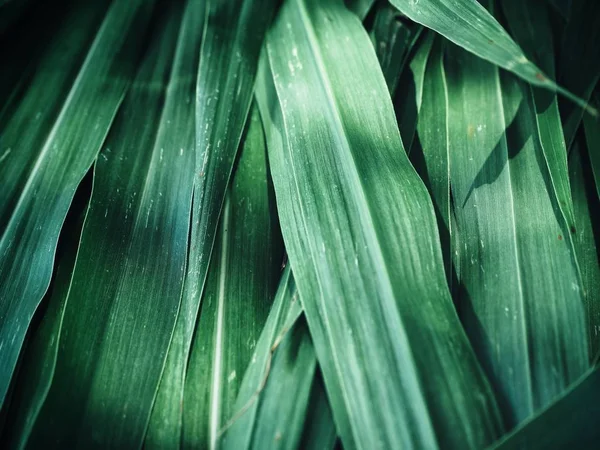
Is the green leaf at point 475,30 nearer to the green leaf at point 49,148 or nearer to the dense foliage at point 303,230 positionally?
the dense foliage at point 303,230

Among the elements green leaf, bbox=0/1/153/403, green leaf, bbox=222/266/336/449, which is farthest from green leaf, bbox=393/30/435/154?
green leaf, bbox=0/1/153/403

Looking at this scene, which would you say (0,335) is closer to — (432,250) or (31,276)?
(31,276)

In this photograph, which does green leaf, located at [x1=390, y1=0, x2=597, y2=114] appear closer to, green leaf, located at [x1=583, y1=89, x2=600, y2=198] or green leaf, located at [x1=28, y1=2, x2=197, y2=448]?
green leaf, located at [x1=583, y1=89, x2=600, y2=198]

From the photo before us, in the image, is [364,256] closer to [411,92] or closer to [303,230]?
[303,230]

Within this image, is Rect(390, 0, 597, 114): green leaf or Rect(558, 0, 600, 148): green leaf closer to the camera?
Rect(390, 0, 597, 114): green leaf

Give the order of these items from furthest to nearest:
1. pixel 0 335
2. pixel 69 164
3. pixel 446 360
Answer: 1. pixel 69 164
2. pixel 0 335
3. pixel 446 360

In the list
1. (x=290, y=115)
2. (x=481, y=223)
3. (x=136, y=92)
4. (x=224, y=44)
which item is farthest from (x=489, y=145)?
(x=136, y=92)
